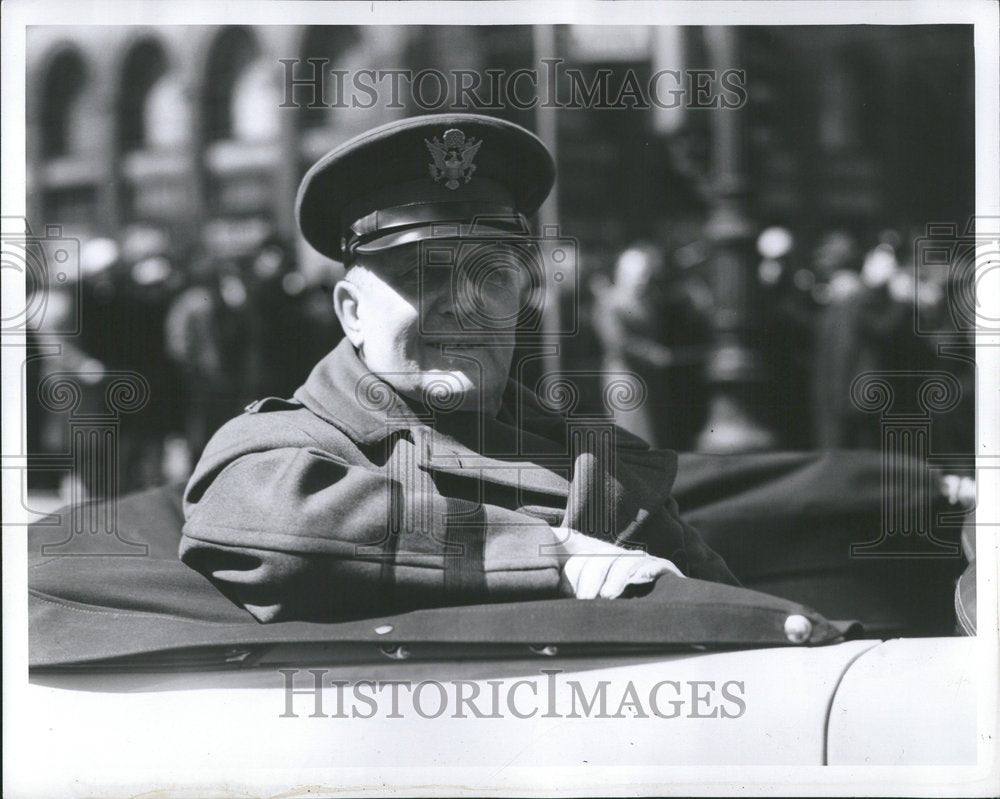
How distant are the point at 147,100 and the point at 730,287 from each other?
1.95 meters

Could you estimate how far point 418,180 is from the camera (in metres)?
3.67

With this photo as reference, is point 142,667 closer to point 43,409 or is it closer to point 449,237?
point 43,409

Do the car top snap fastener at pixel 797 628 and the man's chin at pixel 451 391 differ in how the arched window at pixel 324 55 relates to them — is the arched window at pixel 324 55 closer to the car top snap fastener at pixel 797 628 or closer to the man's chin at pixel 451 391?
the man's chin at pixel 451 391

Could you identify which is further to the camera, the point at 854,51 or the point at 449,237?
the point at 854,51

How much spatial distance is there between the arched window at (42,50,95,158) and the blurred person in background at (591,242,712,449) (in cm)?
173

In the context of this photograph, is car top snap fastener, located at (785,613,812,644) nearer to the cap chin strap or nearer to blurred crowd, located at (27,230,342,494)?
the cap chin strap

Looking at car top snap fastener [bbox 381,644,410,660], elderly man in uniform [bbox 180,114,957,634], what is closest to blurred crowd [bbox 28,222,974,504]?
elderly man in uniform [bbox 180,114,957,634]

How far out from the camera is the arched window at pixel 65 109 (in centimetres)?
387

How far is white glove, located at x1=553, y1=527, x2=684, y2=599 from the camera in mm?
3613

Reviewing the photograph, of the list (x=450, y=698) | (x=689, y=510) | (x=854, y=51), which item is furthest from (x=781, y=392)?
(x=450, y=698)

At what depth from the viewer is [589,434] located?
12.5ft

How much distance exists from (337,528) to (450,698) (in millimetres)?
622

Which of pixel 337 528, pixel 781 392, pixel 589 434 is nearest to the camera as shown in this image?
pixel 337 528

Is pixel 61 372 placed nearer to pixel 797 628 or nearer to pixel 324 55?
pixel 324 55
